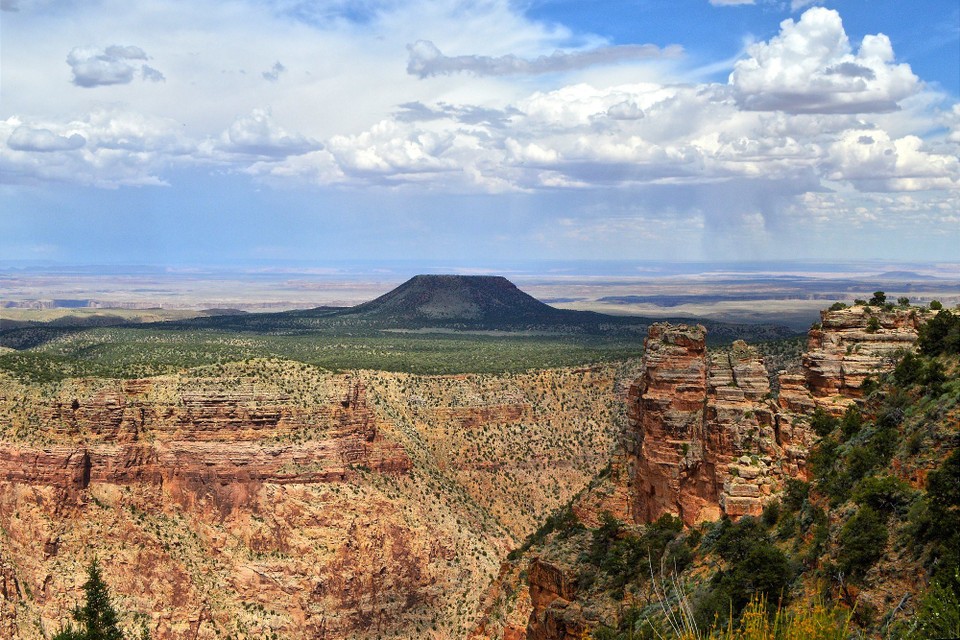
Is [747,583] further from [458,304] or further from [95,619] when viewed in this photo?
[458,304]

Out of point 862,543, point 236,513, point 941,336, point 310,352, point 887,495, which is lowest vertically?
point 236,513

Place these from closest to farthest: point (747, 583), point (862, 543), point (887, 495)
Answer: point (862, 543) → point (887, 495) → point (747, 583)

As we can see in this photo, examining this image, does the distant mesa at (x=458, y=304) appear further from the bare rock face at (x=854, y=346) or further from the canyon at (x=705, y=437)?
the bare rock face at (x=854, y=346)

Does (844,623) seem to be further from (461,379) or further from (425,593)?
(461,379)

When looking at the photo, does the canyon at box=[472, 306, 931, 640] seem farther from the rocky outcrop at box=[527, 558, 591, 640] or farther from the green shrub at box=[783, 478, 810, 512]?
the green shrub at box=[783, 478, 810, 512]

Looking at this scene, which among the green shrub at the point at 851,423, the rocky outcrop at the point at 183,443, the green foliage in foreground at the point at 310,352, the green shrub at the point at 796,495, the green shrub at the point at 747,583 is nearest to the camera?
the green shrub at the point at 747,583

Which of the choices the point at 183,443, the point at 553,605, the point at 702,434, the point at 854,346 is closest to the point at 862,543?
the point at 553,605

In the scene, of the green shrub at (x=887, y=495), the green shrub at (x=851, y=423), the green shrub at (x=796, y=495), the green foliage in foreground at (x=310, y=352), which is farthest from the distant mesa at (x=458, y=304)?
the green shrub at (x=887, y=495)
